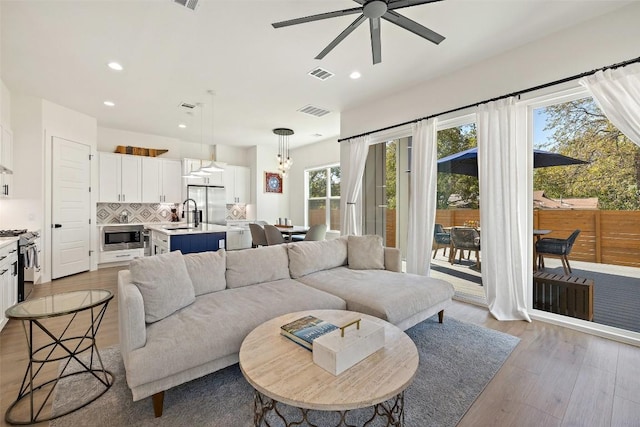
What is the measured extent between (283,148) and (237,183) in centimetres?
158

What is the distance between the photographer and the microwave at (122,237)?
5.73m

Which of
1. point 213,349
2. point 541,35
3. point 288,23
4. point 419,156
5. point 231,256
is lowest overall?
point 213,349

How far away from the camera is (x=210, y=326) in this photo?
187 cm

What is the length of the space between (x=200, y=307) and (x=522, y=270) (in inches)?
127

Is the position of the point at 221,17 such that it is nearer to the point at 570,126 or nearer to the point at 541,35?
the point at 541,35

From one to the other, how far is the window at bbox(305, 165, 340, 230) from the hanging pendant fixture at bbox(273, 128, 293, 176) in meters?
0.93

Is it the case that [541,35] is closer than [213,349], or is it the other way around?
[213,349]

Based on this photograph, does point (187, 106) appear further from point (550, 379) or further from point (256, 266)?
point (550, 379)

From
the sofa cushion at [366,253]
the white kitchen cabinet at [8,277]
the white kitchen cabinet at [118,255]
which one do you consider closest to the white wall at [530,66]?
the sofa cushion at [366,253]

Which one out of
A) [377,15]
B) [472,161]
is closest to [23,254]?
[377,15]

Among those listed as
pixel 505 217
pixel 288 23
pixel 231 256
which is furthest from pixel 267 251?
pixel 505 217

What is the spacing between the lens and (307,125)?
605 centimetres

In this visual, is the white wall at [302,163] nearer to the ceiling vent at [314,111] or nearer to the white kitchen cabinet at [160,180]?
the ceiling vent at [314,111]

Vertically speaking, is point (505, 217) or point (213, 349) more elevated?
point (505, 217)
